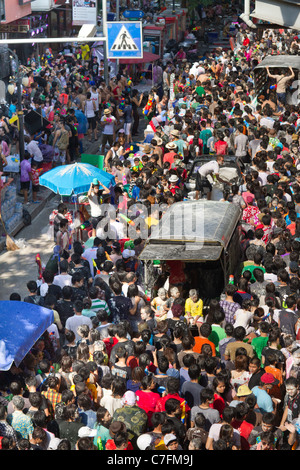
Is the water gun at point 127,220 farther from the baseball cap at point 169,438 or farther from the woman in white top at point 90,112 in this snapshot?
the woman in white top at point 90,112

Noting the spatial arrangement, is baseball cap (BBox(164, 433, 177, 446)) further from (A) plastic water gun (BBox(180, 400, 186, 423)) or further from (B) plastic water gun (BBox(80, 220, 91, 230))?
(B) plastic water gun (BBox(80, 220, 91, 230))

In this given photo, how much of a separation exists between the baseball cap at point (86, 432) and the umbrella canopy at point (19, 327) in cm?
176

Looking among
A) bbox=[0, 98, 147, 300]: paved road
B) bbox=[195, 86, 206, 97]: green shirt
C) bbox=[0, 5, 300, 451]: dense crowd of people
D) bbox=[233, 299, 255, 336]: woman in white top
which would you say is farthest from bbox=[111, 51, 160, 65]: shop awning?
bbox=[233, 299, 255, 336]: woman in white top

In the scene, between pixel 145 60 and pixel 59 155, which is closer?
pixel 59 155

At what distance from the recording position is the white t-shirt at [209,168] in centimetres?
1545

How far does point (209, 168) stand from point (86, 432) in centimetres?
844

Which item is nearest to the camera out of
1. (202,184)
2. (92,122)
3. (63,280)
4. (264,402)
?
(264,402)

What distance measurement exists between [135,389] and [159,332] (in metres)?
1.35

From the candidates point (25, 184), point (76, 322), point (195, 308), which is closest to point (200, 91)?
point (25, 184)

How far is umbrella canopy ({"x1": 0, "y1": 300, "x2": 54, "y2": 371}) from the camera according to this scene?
950 centimetres

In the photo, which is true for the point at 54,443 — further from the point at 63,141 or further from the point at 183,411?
the point at 63,141

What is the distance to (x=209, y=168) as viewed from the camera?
50.9ft

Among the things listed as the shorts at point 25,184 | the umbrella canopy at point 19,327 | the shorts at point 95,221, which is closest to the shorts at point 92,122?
the shorts at point 25,184
